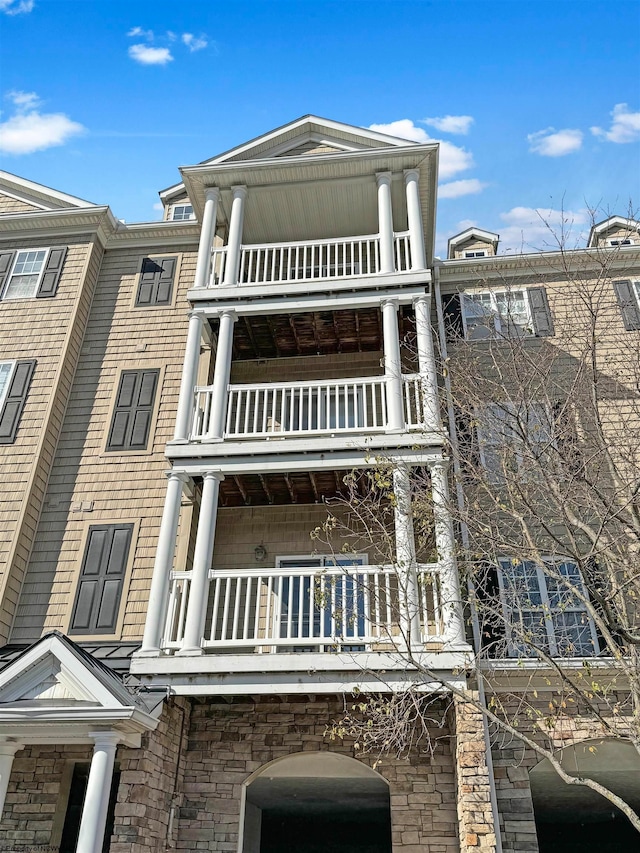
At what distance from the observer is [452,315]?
13.9 meters

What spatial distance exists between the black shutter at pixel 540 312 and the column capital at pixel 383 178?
12.3 feet

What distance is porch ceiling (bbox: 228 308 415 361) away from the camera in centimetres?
1260

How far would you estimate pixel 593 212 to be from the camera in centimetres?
841

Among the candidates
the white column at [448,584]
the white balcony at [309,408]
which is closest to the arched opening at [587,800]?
the white column at [448,584]

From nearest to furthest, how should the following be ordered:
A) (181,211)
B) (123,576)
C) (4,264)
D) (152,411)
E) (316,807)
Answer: (123,576), (152,411), (316,807), (4,264), (181,211)

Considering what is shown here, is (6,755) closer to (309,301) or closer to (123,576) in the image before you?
(123,576)

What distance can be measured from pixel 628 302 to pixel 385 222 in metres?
5.30

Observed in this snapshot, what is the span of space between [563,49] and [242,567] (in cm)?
887

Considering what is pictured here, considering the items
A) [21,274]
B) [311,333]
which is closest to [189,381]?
[311,333]

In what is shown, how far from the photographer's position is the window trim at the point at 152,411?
12.4 meters

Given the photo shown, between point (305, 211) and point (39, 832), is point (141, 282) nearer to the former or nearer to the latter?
point (305, 211)

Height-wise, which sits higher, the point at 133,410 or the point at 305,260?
the point at 305,260

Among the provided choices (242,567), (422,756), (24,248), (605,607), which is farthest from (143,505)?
(605,607)

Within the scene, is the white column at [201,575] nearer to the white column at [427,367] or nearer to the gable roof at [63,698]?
the gable roof at [63,698]
